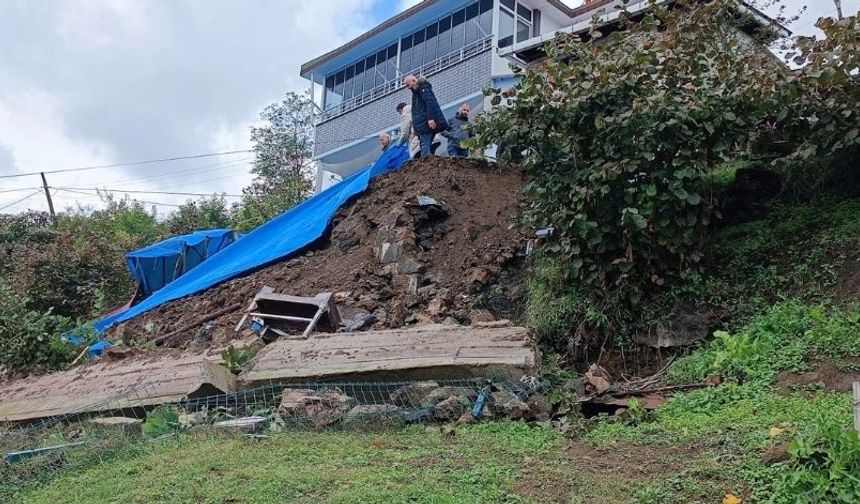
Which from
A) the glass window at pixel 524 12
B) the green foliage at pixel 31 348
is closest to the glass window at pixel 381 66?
the glass window at pixel 524 12

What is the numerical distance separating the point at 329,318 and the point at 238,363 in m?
1.52

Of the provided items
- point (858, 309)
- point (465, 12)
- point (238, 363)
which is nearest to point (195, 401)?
point (238, 363)

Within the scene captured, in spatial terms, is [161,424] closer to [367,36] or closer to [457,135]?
[457,135]

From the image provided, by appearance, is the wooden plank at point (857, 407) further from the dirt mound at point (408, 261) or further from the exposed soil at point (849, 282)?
the dirt mound at point (408, 261)

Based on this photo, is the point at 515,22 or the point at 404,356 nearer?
the point at 404,356

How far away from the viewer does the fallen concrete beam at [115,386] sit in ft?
21.6

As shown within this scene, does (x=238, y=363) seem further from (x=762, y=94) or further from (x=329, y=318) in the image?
(x=762, y=94)

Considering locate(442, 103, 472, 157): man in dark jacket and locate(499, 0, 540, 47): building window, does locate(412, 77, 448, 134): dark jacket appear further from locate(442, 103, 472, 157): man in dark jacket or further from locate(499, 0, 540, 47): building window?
locate(499, 0, 540, 47): building window

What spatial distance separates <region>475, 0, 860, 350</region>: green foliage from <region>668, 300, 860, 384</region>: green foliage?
92cm

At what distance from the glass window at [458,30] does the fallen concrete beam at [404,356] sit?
1283 cm

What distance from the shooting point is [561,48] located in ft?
24.4

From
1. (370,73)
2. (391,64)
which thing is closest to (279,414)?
(391,64)

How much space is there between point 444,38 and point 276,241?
9264 mm

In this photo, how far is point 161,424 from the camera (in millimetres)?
5781
